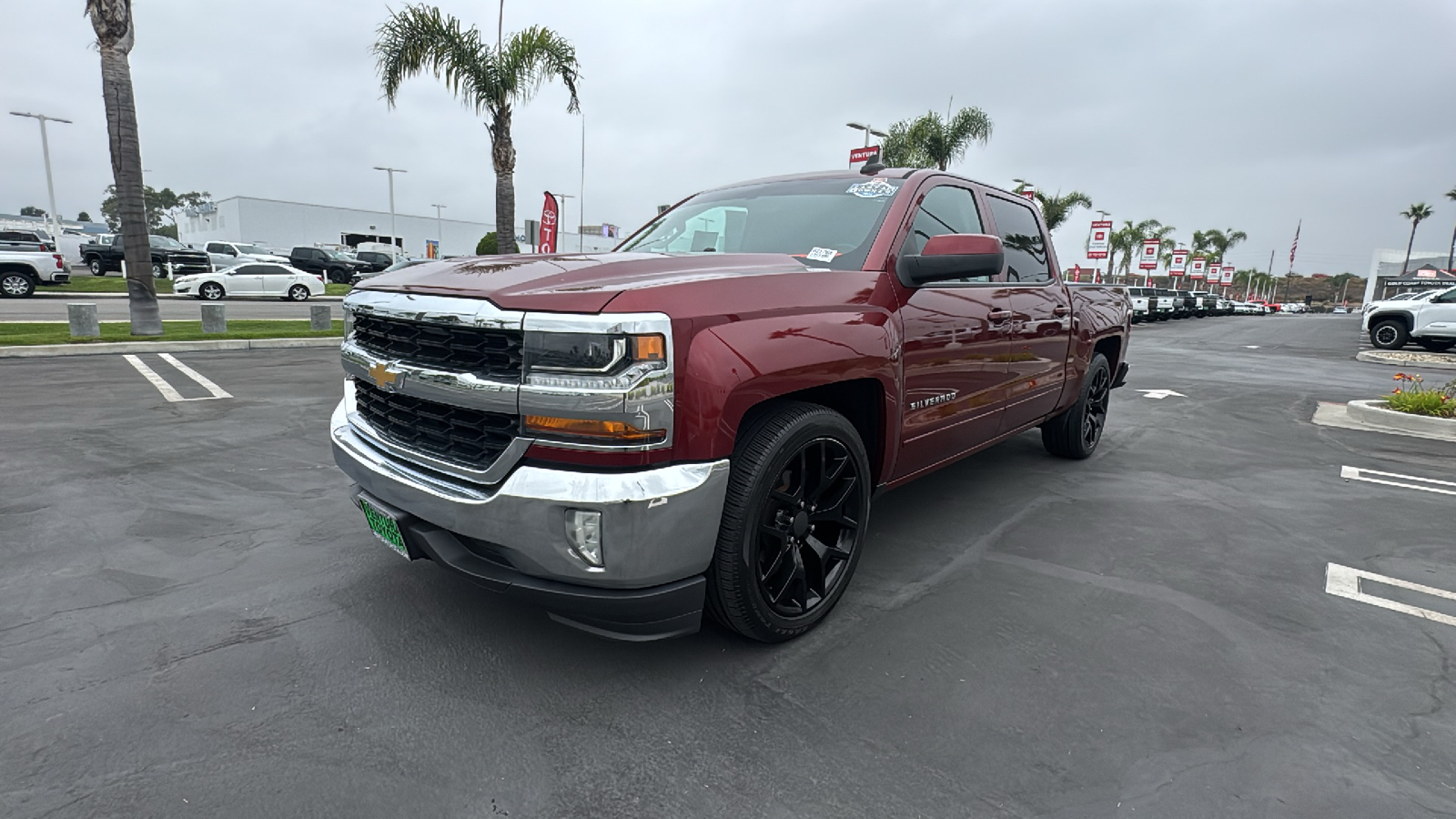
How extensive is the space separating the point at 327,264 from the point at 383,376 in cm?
3803

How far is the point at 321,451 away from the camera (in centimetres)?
521

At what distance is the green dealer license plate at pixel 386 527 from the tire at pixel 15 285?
24.4m

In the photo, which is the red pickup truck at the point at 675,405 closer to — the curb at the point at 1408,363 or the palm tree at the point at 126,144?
the palm tree at the point at 126,144

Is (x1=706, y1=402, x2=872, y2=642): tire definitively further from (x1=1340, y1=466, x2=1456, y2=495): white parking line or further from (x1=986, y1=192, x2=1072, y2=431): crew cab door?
(x1=1340, y1=466, x2=1456, y2=495): white parking line

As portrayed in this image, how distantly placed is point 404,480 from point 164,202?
126946 millimetres

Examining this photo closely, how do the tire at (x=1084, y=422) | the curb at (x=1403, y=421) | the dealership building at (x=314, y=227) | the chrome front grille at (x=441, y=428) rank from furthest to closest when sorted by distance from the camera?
the dealership building at (x=314, y=227), the curb at (x=1403, y=421), the tire at (x=1084, y=422), the chrome front grille at (x=441, y=428)

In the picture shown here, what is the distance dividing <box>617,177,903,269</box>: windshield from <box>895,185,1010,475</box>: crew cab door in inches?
8.6

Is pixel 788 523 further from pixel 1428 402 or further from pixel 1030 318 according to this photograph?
pixel 1428 402

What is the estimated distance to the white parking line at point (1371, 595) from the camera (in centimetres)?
313

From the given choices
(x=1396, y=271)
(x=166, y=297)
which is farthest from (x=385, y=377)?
(x=1396, y=271)

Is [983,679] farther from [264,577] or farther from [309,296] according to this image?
[309,296]

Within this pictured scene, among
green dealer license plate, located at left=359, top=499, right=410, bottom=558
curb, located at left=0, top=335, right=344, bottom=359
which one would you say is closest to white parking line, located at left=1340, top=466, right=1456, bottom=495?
green dealer license plate, located at left=359, top=499, right=410, bottom=558

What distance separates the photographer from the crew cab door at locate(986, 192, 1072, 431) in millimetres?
4133

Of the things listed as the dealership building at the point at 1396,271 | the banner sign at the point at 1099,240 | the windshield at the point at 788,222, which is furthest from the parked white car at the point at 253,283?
the dealership building at the point at 1396,271
